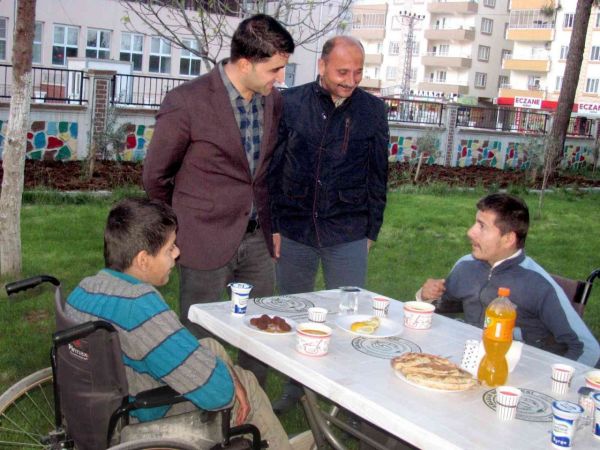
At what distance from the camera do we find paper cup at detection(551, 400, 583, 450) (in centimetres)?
205

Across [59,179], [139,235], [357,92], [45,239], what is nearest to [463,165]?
[59,179]

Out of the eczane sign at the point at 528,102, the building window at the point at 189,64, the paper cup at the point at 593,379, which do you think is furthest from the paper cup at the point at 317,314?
the eczane sign at the point at 528,102

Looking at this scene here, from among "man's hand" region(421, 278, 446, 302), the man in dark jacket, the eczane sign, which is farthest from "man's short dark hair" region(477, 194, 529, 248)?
the eczane sign

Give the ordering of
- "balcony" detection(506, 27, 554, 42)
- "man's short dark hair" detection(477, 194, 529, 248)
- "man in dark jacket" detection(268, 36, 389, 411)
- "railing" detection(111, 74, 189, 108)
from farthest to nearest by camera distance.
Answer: "balcony" detection(506, 27, 554, 42) < "railing" detection(111, 74, 189, 108) < "man in dark jacket" detection(268, 36, 389, 411) < "man's short dark hair" detection(477, 194, 529, 248)

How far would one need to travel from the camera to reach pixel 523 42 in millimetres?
63125

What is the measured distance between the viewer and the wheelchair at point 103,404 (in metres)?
2.35

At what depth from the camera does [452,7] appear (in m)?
65.1

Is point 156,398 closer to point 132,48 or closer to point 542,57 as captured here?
point 132,48

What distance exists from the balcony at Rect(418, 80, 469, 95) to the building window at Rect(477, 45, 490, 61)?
2854 millimetres

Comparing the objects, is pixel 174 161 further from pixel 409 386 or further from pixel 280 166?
pixel 409 386

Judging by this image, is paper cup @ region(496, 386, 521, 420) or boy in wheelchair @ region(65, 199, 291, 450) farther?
boy in wheelchair @ region(65, 199, 291, 450)

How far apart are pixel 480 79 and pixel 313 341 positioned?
66.5 m

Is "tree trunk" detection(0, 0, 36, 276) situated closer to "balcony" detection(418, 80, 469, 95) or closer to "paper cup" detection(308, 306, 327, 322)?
"paper cup" detection(308, 306, 327, 322)

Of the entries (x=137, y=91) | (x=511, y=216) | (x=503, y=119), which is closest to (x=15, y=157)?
(x=511, y=216)
